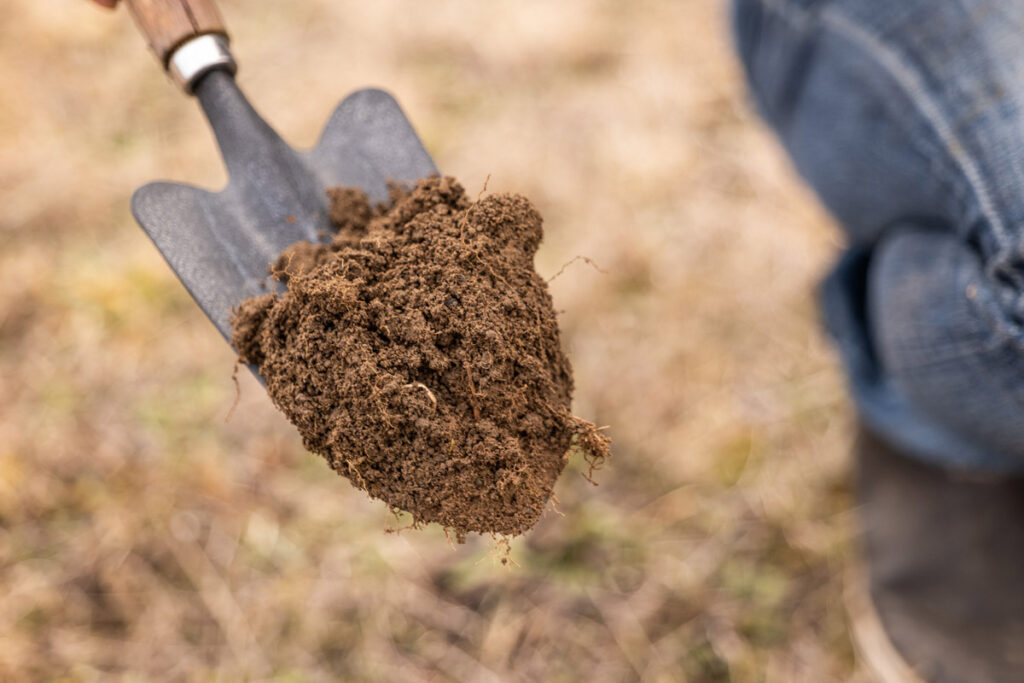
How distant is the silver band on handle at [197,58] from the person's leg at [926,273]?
3.36 ft

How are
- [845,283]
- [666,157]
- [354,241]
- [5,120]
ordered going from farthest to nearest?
[666,157]
[5,120]
[845,283]
[354,241]

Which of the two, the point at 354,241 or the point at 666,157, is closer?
the point at 354,241

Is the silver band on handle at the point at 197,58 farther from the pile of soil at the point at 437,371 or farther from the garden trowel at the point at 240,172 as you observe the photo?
the pile of soil at the point at 437,371

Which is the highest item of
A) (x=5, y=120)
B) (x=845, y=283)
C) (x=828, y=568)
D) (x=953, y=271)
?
(x=5, y=120)

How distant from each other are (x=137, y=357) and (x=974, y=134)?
1.91m

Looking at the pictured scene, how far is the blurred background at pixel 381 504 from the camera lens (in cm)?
163

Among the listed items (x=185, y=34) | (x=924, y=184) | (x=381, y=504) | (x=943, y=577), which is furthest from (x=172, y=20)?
(x=943, y=577)

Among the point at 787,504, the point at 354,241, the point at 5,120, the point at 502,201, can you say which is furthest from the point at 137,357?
the point at 787,504

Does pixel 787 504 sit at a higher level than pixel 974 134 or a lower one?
lower

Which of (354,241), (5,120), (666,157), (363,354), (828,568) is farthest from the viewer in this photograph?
Result: (666,157)

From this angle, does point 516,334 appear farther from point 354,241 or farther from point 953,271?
point 953,271

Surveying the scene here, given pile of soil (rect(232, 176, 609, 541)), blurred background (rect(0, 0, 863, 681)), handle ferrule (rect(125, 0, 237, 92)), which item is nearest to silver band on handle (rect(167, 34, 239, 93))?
handle ferrule (rect(125, 0, 237, 92))

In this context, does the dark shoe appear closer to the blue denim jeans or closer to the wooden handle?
the blue denim jeans

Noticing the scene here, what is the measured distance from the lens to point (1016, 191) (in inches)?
41.0
